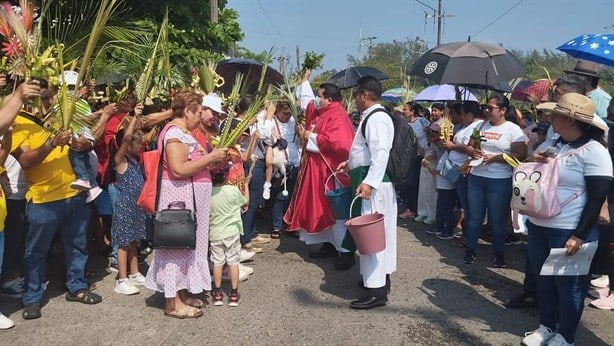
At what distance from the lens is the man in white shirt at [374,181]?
435 centimetres

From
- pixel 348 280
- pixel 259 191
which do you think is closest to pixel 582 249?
pixel 348 280

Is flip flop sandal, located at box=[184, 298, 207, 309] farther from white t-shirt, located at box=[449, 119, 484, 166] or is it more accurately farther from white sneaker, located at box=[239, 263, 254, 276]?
white t-shirt, located at box=[449, 119, 484, 166]

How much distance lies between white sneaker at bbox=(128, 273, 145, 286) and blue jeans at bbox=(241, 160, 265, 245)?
4.94ft

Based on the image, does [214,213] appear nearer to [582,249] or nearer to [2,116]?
[2,116]

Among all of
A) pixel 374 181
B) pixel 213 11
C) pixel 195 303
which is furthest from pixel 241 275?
pixel 213 11

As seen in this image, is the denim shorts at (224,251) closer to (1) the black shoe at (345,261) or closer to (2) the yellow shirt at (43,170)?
(2) the yellow shirt at (43,170)

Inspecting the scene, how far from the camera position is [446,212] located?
7.00 metres

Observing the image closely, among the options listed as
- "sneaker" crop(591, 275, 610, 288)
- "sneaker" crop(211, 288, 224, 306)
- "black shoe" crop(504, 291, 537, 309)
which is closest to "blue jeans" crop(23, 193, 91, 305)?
"sneaker" crop(211, 288, 224, 306)

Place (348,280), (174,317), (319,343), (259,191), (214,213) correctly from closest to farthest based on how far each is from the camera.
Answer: (319,343)
(174,317)
(214,213)
(348,280)
(259,191)

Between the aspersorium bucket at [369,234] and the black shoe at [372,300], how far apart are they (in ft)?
1.74

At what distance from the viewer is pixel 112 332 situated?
3.94 metres

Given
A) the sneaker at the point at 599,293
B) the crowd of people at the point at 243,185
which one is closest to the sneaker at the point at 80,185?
the crowd of people at the point at 243,185

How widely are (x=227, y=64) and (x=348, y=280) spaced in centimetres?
417

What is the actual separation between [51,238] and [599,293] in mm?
4960
